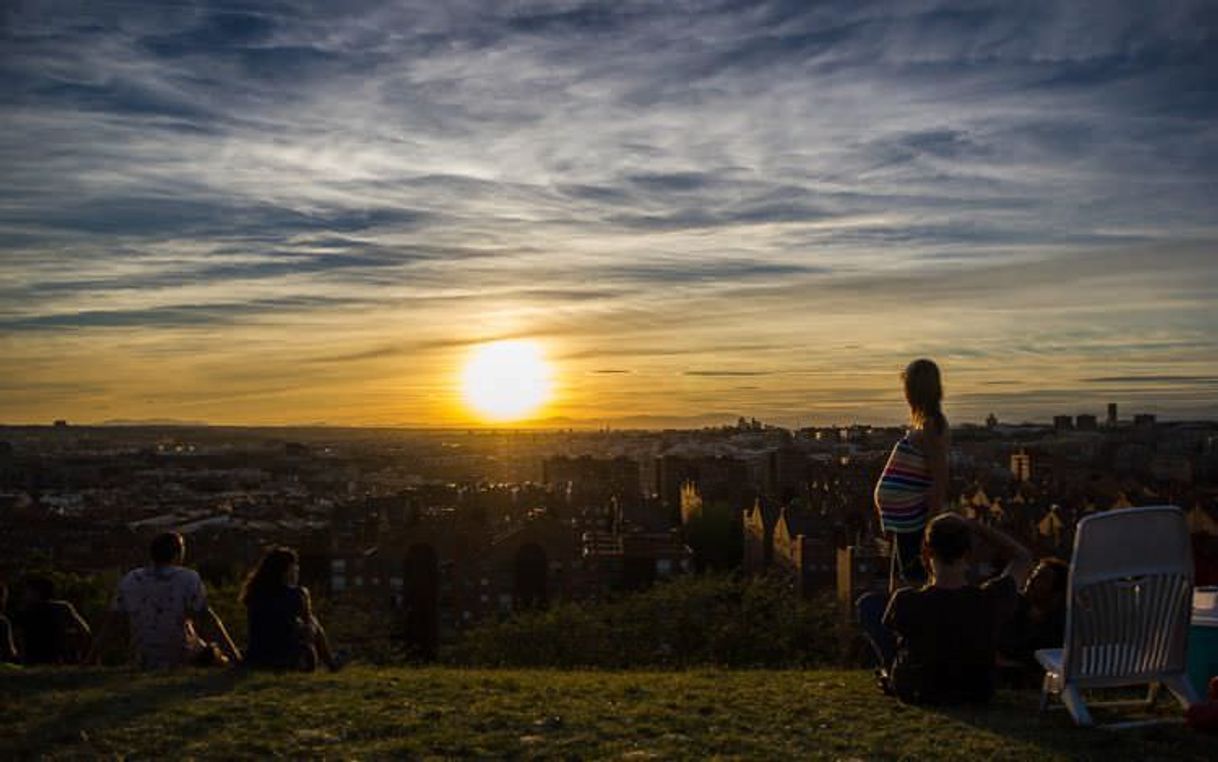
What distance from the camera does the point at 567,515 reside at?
63688 millimetres

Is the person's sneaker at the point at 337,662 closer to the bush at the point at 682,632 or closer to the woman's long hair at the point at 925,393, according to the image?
the bush at the point at 682,632

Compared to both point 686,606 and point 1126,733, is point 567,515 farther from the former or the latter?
point 1126,733

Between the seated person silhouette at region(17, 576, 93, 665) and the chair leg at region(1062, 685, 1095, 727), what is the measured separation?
8316mm

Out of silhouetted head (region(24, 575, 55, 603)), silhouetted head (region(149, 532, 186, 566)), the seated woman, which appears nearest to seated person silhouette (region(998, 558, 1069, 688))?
the seated woman

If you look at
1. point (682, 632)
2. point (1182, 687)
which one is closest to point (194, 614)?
point (682, 632)

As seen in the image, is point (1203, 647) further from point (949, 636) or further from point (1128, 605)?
point (949, 636)

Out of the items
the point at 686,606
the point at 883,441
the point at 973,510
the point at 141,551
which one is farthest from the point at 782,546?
the point at 883,441

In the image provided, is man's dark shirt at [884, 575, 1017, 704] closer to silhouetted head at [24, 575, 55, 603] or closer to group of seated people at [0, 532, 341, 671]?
group of seated people at [0, 532, 341, 671]

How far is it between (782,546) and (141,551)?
87.9 feet

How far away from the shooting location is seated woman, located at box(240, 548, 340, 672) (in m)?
9.34

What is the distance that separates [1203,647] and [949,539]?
1.78 meters

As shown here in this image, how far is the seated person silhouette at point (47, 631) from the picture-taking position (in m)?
10.2

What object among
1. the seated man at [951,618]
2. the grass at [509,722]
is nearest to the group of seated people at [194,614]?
the grass at [509,722]

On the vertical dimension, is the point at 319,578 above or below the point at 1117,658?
below
